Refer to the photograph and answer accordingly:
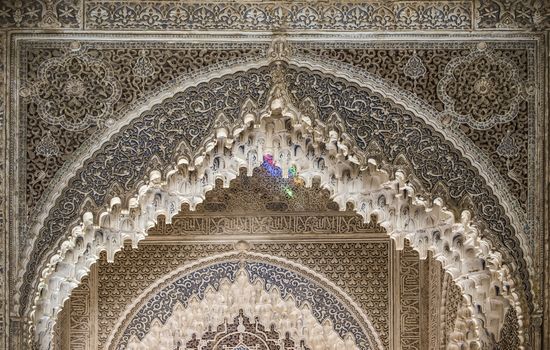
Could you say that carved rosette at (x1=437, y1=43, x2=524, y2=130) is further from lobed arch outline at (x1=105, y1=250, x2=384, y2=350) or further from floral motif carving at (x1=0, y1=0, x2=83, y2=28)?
lobed arch outline at (x1=105, y1=250, x2=384, y2=350)

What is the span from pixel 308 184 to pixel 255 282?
Answer: 7.41 feet

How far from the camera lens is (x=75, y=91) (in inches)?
265

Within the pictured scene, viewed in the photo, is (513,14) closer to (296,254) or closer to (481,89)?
(481,89)

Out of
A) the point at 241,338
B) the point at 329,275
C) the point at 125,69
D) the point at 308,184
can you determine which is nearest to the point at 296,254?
the point at 329,275

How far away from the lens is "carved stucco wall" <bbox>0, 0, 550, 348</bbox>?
21.9ft

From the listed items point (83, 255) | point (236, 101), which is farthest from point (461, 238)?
point (83, 255)

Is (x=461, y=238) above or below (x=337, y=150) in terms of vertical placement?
below

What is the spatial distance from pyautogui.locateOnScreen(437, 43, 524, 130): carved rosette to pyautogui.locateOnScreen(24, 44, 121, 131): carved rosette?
194 centimetres

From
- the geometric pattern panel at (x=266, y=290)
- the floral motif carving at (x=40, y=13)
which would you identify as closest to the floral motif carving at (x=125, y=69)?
the floral motif carving at (x=40, y=13)

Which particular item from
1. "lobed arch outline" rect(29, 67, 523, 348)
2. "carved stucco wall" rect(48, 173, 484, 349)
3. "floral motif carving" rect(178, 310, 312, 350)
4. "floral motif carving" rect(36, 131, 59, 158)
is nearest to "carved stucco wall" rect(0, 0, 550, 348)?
"floral motif carving" rect(36, 131, 59, 158)

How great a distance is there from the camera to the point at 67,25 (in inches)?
266

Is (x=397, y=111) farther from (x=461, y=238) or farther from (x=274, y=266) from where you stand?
(x=274, y=266)

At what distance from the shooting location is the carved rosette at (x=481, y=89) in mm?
6766

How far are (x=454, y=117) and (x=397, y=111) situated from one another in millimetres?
333
